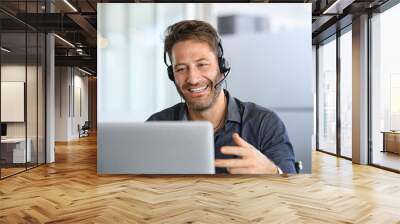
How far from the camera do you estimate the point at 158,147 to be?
599 cm

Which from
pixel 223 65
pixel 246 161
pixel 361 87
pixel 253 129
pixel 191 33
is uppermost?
pixel 191 33

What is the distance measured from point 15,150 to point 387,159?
6.76 m

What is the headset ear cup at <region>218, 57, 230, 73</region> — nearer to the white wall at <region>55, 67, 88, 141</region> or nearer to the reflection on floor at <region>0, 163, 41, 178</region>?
the reflection on floor at <region>0, 163, 41, 178</region>

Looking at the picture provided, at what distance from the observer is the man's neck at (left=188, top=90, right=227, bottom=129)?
233 inches

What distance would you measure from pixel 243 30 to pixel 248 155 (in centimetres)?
192

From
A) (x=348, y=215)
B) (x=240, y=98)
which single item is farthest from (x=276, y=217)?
(x=240, y=98)

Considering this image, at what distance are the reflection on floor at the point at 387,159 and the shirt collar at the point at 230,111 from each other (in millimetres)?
3382

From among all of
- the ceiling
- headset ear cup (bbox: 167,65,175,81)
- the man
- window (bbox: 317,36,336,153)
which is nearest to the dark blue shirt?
the man

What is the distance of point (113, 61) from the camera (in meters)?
6.20

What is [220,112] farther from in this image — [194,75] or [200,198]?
[200,198]

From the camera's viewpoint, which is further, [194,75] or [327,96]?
[327,96]

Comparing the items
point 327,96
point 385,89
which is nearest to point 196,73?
point 385,89

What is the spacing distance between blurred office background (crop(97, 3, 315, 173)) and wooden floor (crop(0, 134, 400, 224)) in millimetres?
975

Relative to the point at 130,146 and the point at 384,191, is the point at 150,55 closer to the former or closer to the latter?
the point at 130,146
